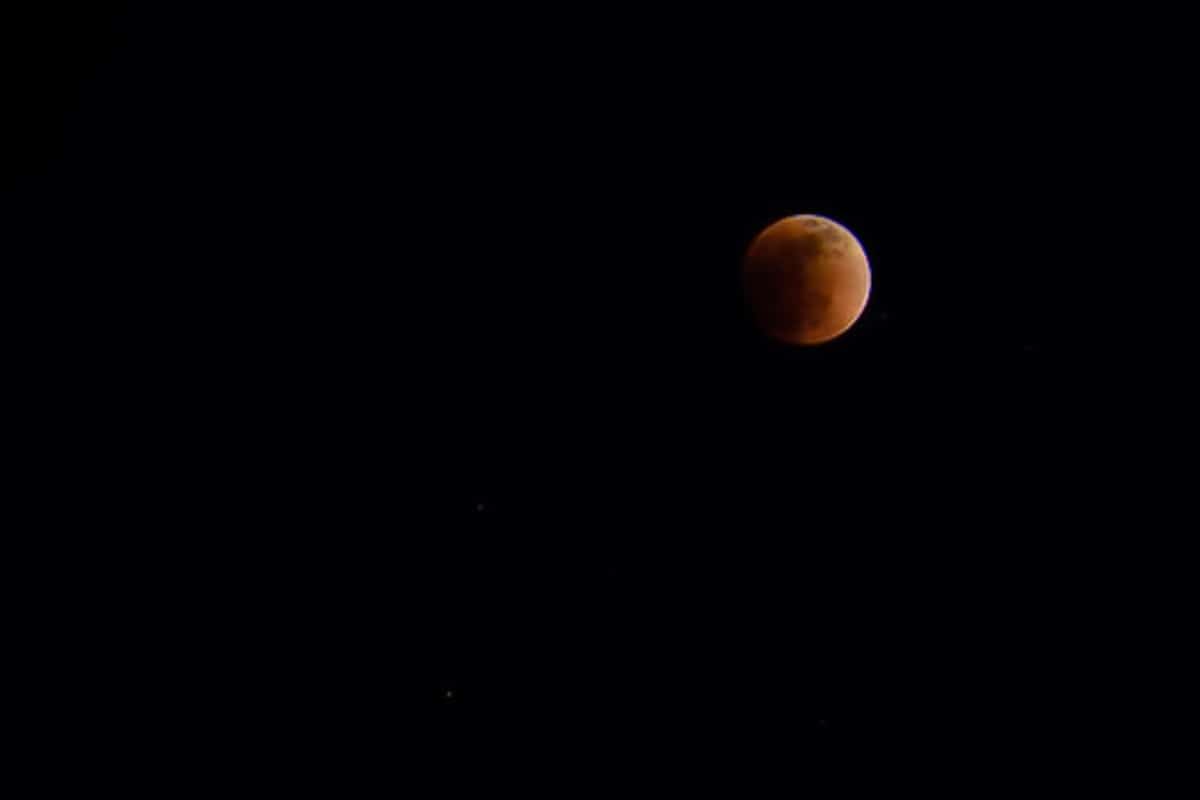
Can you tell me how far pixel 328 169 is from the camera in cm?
181

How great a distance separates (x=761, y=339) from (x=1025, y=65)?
69 cm

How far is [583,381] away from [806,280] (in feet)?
2.00

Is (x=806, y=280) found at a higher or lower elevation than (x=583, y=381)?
higher

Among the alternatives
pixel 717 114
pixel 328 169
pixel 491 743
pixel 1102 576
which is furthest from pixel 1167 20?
pixel 491 743

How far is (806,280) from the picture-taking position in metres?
1.54

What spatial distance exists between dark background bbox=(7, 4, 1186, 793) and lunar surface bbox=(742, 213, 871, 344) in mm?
296

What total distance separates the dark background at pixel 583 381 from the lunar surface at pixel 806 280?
0.97 feet

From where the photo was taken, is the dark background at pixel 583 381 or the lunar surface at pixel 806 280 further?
the dark background at pixel 583 381

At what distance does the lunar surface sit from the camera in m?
1.54

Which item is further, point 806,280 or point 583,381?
point 583,381

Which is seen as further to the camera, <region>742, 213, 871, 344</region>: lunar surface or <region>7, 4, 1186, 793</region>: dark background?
<region>7, 4, 1186, 793</region>: dark background

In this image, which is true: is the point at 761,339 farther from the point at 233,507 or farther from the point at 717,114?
the point at 233,507

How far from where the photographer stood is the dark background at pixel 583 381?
5.79 feet

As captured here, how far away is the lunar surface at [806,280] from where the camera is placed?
1.54 m
